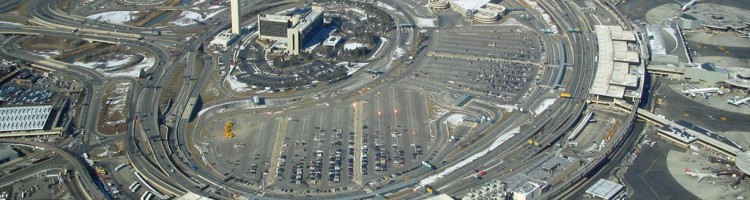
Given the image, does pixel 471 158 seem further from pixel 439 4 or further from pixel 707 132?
pixel 439 4

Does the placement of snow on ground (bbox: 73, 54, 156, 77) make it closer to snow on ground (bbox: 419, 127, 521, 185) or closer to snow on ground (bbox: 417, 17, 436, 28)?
snow on ground (bbox: 417, 17, 436, 28)

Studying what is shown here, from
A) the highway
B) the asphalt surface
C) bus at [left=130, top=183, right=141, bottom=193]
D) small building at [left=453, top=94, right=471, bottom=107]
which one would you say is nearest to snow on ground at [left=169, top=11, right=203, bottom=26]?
the highway

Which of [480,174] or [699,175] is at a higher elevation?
[699,175]

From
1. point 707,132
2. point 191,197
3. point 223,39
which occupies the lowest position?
point 223,39

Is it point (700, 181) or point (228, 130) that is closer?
point (700, 181)

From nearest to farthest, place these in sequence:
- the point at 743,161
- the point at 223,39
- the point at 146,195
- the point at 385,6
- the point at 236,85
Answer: the point at 146,195 → the point at 743,161 → the point at 236,85 → the point at 223,39 → the point at 385,6

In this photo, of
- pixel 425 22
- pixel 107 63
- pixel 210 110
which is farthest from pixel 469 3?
pixel 107 63

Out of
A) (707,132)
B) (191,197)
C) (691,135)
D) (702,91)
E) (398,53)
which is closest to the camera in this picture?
(191,197)
